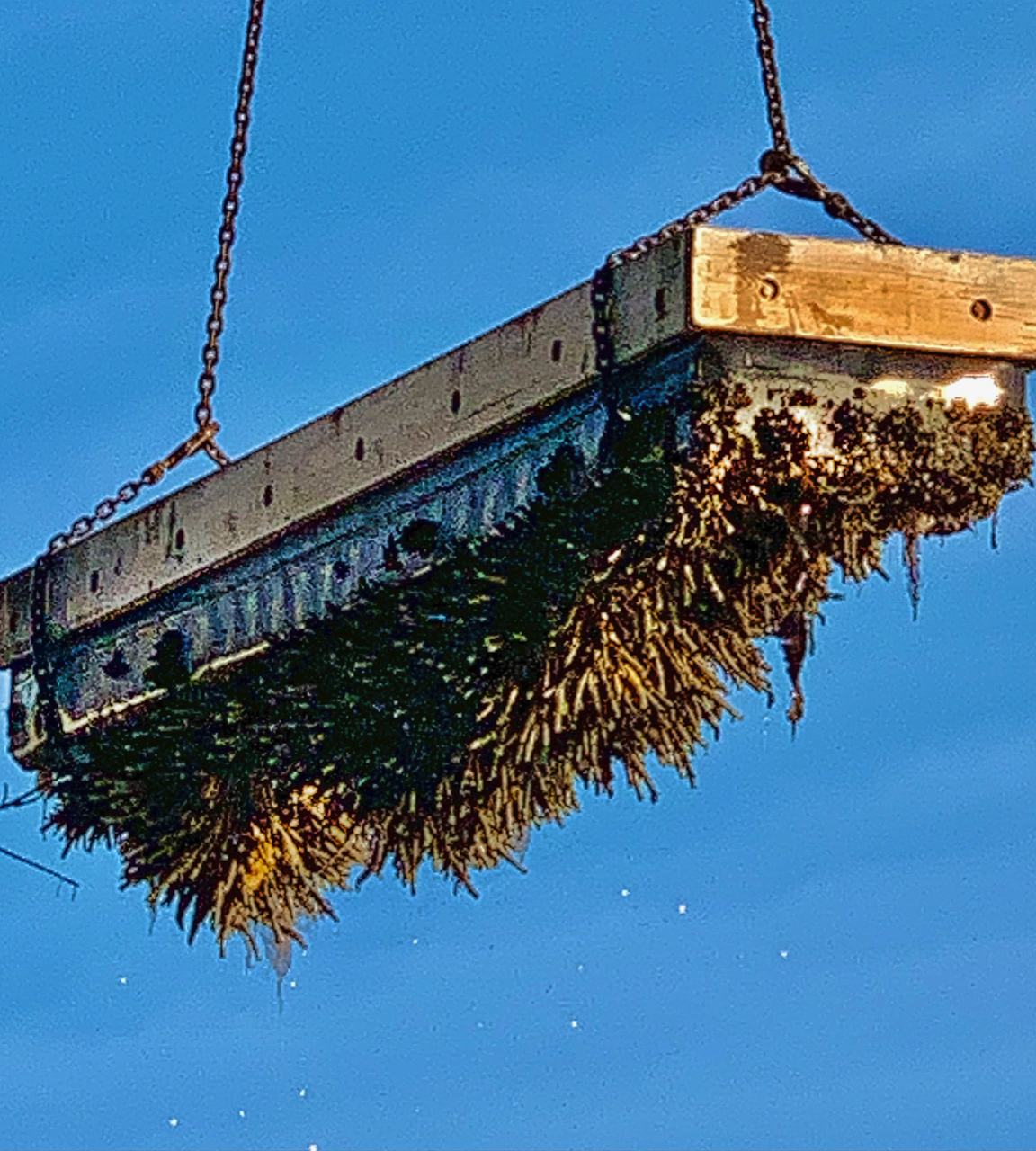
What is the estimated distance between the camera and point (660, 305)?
3518mm

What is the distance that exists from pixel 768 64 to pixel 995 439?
1.52ft

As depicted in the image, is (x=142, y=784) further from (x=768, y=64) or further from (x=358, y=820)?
(x=768, y=64)

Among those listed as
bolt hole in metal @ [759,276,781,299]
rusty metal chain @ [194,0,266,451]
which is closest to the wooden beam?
bolt hole in metal @ [759,276,781,299]

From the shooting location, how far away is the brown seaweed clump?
11.9ft

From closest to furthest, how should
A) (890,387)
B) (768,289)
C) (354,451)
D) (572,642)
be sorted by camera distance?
(768,289) → (890,387) → (572,642) → (354,451)

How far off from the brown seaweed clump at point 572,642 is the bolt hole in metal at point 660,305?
0.08 m

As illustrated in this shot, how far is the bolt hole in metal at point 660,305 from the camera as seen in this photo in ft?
11.5

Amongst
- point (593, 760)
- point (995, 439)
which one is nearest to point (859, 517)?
point (995, 439)

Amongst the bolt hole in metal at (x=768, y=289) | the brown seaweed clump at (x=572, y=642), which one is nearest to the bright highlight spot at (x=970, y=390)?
the brown seaweed clump at (x=572, y=642)

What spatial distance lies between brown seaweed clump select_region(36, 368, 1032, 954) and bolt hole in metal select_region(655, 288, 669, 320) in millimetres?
84

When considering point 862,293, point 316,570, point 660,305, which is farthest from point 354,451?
point 862,293

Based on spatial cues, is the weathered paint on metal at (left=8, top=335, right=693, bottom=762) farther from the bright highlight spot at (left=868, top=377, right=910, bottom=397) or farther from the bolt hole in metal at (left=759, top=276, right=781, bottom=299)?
the bright highlight spot at (left=868, top=377, right=910, bottom=397)

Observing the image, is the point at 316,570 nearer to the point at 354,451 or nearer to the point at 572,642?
the point at 354,451

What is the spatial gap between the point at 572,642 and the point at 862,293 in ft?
1.49
